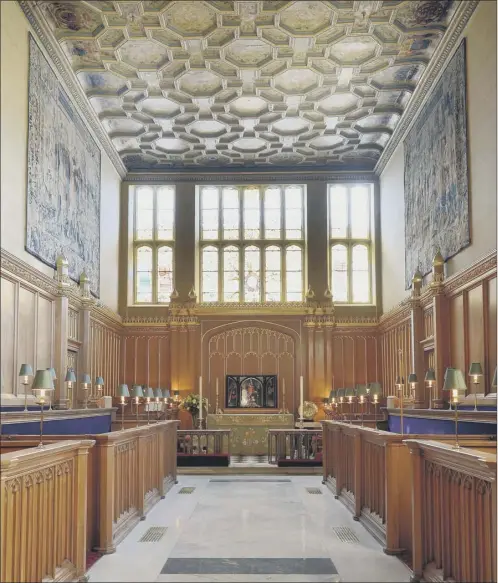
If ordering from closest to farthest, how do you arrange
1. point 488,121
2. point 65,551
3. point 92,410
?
1. point 65,551
2. point 488,121
3. point 92,410

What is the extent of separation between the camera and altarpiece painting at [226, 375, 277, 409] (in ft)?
74.9

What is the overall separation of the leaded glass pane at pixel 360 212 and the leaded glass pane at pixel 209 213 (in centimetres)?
459

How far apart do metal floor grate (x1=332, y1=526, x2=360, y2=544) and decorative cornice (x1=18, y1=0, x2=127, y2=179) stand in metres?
10.6

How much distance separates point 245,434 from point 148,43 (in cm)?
1015

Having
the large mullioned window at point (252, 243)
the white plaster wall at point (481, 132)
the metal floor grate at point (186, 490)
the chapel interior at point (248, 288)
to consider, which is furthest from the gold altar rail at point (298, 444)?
the large mullioned window at point (252, 243)

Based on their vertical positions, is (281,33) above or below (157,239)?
above

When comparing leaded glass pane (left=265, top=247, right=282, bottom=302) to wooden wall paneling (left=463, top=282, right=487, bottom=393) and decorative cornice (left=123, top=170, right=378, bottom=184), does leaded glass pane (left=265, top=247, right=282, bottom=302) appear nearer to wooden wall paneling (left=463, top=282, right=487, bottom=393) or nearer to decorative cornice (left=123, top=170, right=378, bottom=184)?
decorative cornice (left=123, top=170, right=378, bottom=184)

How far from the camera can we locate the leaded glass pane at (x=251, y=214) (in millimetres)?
24484

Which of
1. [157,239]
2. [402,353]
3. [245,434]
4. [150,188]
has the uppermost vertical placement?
[150,188]

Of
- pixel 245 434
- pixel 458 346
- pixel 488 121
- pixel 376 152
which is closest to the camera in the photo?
pixel 488 121

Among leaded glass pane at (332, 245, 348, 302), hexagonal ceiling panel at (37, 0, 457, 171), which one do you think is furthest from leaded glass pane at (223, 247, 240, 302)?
leaded glass pane at (332, 245, 348, 302)

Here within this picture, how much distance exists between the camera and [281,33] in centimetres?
1592

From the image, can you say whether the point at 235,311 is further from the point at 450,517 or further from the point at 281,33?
the point at 450,517

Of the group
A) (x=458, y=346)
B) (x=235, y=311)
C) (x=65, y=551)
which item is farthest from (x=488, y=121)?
(x=235, y=311)
